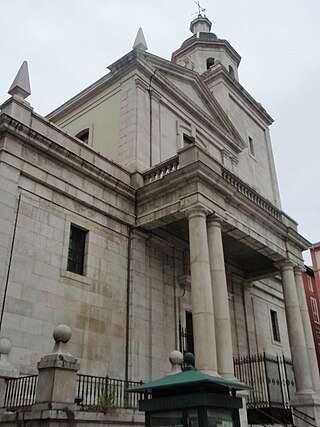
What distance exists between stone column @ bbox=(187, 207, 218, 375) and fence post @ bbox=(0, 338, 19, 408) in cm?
484

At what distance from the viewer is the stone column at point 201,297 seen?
12352mm

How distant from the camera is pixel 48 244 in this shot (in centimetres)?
1283

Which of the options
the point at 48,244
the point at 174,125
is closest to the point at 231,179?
the point at 174,125

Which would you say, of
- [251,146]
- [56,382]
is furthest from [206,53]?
[56,382]

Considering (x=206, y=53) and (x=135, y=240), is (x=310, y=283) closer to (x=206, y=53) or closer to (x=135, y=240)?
(x=206, y=53)

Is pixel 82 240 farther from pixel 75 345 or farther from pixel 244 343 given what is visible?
pixel 244 343

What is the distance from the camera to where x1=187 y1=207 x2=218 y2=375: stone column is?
12.4 m

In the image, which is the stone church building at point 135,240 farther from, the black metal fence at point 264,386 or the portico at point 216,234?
the black metal fence at point 264,386

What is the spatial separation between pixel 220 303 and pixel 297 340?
5318mm

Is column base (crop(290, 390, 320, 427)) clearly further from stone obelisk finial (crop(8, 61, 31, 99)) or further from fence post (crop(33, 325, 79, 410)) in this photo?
stone obelisk finial (crop(8, 61, 31, 99))

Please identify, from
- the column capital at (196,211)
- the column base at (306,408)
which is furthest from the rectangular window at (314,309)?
the column capital at (196,211)

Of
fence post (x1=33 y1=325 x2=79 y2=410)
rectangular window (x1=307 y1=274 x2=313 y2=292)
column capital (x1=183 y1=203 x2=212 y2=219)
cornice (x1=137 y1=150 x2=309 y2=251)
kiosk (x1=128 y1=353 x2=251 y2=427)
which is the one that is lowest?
kiosk (x1=128 y1=353 x2=251 y2=427)

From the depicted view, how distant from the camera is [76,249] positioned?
13.9 m

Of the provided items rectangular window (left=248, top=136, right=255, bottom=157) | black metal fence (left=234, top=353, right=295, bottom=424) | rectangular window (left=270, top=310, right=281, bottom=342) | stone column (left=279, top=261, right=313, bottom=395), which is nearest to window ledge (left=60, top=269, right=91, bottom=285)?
black metal fence (left=234, top=353, right=295, bottom=424)
